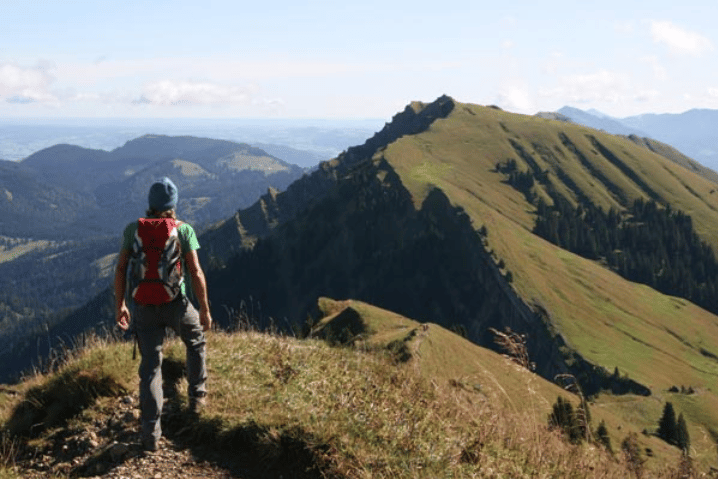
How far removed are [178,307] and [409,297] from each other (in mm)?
191024

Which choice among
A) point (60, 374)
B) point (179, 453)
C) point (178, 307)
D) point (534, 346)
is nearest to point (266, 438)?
point (179, 453)

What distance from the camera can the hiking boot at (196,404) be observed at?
876 cm

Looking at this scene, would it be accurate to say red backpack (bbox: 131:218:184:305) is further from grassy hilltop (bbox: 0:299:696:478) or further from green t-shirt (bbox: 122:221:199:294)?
grassy hilltop (bbox: 0:299:696:478)

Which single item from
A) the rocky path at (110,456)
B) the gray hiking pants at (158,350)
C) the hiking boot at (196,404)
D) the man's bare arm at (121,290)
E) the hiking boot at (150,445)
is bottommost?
the rocky path at (110,456)

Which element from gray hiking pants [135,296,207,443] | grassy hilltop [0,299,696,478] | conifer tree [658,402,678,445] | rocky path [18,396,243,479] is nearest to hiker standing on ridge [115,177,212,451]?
gray hiking pants [135,296,207,443]

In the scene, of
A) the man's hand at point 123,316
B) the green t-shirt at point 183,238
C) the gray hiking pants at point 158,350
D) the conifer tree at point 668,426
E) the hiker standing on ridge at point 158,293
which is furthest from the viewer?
the conifer tree at point 668,426

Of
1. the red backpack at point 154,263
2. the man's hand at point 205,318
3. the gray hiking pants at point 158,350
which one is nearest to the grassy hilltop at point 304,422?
the gray hiking pants at point 158,350

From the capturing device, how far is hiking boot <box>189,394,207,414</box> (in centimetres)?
876

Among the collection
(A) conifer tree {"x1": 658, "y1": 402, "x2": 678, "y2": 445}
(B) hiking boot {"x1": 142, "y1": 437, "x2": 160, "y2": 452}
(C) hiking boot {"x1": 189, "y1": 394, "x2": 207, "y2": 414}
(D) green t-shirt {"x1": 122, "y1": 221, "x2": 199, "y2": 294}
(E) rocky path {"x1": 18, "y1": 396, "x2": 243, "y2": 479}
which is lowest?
(A) conifer tree {"x1": 658, "y1": 402, "x2": 678, "y2": 445}

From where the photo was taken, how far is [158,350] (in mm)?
8648

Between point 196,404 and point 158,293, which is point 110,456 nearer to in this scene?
point 196,404

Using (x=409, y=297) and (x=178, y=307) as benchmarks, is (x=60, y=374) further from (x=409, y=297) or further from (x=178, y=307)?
(x=409, y=297)

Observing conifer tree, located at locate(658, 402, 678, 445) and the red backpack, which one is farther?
conifer tree, located at locate(658, 402, 678, 445)

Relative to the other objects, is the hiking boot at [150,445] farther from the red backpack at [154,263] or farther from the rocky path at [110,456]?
the red backpack at [154,263]
